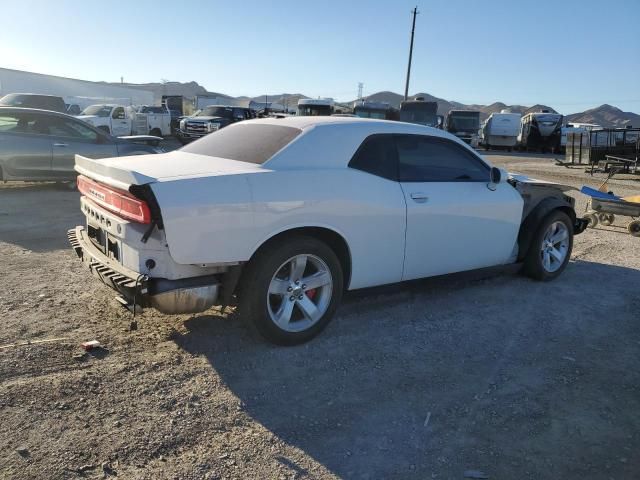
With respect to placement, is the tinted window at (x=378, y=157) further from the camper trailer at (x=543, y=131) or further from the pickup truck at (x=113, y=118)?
the camper trailer at (x=543, y=131)

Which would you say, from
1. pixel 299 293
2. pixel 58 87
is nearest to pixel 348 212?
pixel 299 293

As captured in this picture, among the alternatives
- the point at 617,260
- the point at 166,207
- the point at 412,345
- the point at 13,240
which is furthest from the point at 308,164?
the point at 617,260

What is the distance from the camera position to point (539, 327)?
15.3 ft

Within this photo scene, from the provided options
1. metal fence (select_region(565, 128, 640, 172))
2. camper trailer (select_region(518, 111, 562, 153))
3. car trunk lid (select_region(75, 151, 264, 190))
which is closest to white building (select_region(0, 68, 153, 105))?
camper trailer (select_region(518, 111, 562, 153))

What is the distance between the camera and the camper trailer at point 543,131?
32.5 meters

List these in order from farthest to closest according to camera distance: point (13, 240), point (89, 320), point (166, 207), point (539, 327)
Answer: point (13, 240)
point (539, 327)
point (89, 320)
point (166, 207)

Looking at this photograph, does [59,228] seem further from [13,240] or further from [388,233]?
[388,233]

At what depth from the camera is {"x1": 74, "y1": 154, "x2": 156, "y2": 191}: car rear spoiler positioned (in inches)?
133

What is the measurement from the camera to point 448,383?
3.64m

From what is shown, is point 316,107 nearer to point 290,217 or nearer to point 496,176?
point 496,176

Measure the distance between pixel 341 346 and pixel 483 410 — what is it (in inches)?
45.9

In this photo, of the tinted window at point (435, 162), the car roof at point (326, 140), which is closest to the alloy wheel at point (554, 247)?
the tinted window at point (435, 162)

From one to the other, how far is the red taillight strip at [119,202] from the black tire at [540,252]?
4044mm

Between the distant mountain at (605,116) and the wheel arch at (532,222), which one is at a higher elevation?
the distant mountain at (605,116)
